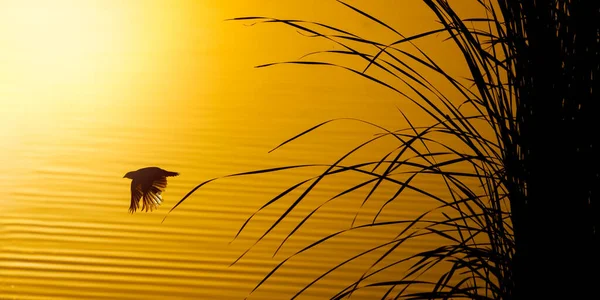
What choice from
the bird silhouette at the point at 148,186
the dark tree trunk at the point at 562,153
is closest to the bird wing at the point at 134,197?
the bird silhouette at the point at 148,186

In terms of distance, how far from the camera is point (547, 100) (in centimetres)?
65

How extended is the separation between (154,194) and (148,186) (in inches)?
2.0

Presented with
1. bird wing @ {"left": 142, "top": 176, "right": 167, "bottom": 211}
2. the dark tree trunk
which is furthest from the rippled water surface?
the dark tree trunk

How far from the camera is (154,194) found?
2.35 meters

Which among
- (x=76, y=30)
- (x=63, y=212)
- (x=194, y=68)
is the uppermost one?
(x=76, y=30)

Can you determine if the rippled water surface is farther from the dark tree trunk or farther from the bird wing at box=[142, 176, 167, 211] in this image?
the dark tree trunk

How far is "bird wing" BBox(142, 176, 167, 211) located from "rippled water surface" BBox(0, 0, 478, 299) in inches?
1.1

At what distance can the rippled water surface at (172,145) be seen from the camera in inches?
78.8

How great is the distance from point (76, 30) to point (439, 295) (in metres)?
3.08

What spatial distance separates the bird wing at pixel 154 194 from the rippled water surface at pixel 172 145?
29 mm

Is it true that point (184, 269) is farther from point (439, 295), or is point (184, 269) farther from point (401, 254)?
point (439, 295)

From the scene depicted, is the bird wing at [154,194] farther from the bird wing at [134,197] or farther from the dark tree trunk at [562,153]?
the dark tree trunk at [562,153]

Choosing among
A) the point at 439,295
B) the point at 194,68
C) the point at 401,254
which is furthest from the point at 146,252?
the point at 439,295

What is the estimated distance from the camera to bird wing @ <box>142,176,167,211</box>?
7.51 ft
